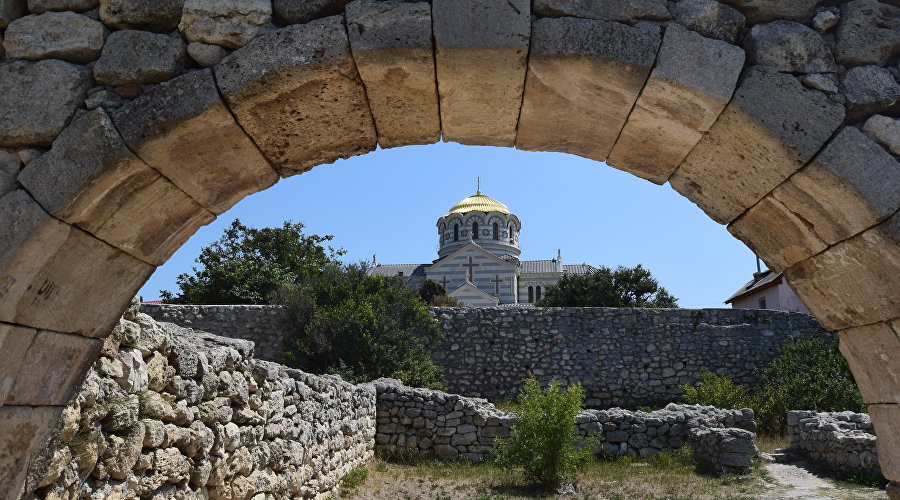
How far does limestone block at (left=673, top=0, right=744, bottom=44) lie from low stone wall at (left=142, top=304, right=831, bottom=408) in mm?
17227

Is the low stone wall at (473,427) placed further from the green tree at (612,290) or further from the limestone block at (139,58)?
the green tree at (612,290)

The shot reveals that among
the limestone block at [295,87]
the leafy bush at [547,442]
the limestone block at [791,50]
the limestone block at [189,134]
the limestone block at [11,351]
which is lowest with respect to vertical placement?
the leafy bush at [547,442]

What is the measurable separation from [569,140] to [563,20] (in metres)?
0.68

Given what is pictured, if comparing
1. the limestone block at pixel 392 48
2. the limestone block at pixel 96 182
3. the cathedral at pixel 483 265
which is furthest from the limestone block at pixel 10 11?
the cathedral at pixel 483 265

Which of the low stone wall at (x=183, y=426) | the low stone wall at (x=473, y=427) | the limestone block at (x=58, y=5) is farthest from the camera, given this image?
the low stone wall at (x=473, y=427)

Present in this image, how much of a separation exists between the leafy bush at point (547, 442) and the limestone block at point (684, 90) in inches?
322

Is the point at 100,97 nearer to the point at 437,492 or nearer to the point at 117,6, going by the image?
the point at 117,6

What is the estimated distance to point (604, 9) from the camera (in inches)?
124

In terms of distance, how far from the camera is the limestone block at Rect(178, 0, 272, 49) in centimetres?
314

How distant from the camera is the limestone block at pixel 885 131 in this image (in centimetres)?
305

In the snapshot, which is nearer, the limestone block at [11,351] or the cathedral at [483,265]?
the limestone block at [11,351]

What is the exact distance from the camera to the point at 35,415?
330cm

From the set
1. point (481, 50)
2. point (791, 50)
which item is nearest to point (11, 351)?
point (481, 50)

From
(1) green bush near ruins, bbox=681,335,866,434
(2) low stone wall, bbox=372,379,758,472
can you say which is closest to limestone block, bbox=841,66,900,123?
(2) low stone wall, bbox=372,379,758,472
